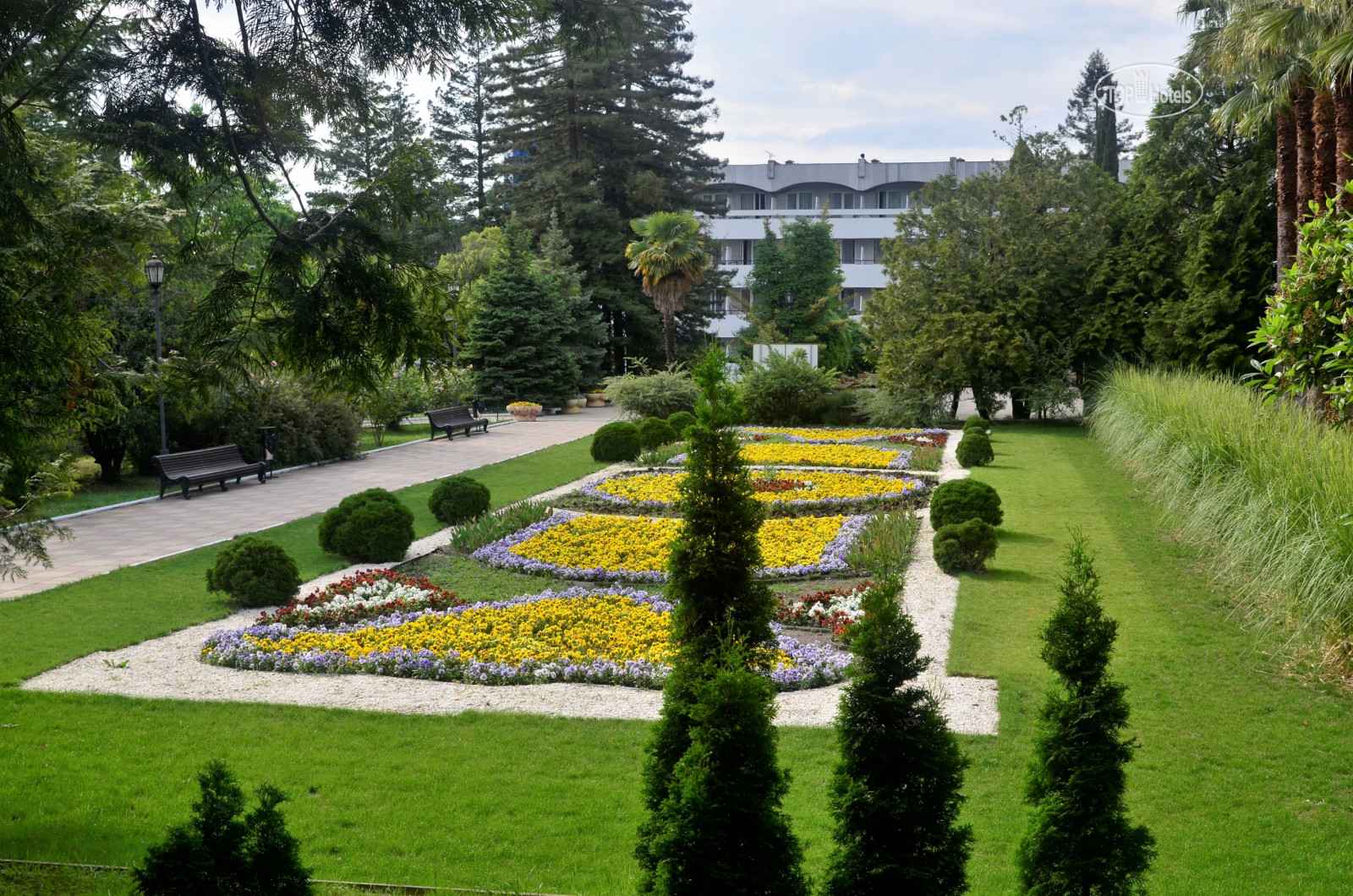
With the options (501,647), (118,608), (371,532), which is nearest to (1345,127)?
(501,647)

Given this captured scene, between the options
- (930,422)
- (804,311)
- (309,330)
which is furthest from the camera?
(804,311)

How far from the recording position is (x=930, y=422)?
26281 millimetres

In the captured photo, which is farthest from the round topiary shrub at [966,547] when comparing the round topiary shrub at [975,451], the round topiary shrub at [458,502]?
the round topiary shrub at [975,451]

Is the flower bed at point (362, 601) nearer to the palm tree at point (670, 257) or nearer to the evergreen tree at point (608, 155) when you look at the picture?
the palm tree at point (670, 257)

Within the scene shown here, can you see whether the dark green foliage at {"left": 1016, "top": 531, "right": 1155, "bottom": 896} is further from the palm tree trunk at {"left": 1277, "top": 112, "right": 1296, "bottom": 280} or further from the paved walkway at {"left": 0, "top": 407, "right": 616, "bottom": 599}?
the palm tree trunk at {"left": 1277, "top": 112, "right": 1296, "bottom": 280}

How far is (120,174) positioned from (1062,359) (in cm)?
2474

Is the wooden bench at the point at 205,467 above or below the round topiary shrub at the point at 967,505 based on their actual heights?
above

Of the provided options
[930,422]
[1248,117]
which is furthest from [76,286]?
[930,422]

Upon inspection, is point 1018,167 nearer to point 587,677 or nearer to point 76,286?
point 587,677

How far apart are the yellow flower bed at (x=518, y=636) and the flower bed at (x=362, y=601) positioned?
1.65 ft

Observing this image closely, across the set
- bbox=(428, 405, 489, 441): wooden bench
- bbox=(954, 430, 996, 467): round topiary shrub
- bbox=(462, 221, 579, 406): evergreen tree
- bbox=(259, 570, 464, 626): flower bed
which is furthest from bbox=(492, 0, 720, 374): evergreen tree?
bbox=(259, 570, 464, 626): flower bed

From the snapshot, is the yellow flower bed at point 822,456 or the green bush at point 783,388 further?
the green bush at point 783,388

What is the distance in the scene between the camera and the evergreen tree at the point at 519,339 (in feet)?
111

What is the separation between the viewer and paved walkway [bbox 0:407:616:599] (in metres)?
11.6
